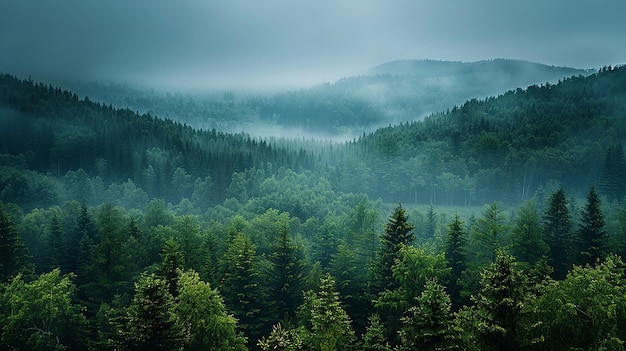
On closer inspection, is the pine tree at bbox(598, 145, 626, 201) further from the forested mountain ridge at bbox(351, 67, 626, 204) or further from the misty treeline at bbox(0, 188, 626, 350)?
the misty treeline at bbox(0, 188, 626, 350)

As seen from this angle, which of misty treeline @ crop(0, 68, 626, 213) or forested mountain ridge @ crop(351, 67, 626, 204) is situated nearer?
misty treeline @ crop(0, 68, 626, 213)

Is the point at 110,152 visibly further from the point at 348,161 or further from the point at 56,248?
the point at 56,248

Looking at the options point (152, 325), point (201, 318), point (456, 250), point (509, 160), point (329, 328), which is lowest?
point (201, 318)

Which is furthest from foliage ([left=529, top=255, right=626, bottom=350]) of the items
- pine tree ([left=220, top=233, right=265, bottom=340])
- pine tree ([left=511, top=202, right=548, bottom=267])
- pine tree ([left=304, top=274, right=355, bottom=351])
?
pine tree ([left=220, top=233, right=265, bottom=340])

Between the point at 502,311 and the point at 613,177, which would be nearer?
the point at 502,311

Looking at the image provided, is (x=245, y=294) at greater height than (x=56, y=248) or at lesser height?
lesser

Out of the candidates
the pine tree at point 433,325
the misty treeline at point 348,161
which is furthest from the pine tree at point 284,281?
the misty treeline at point 348,161

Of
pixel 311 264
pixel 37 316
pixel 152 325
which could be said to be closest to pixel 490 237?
pixel 311 264

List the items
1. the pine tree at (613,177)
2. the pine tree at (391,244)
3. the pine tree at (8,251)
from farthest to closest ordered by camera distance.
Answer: the pine tree at (613,177) → the pine tree at (8,251) → the pine tree at (391,244)

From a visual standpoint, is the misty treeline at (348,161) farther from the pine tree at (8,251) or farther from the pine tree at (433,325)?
the pine tree at (433,325)

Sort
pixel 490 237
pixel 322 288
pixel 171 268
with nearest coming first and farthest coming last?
pixel 322 288
pixel 171 268
pixel 490 237

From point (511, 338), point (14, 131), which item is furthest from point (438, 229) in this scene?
point (14, 131)

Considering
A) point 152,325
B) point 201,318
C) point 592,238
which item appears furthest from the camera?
point 592,238

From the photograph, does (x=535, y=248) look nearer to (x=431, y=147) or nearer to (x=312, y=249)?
(x=312, y=249)
